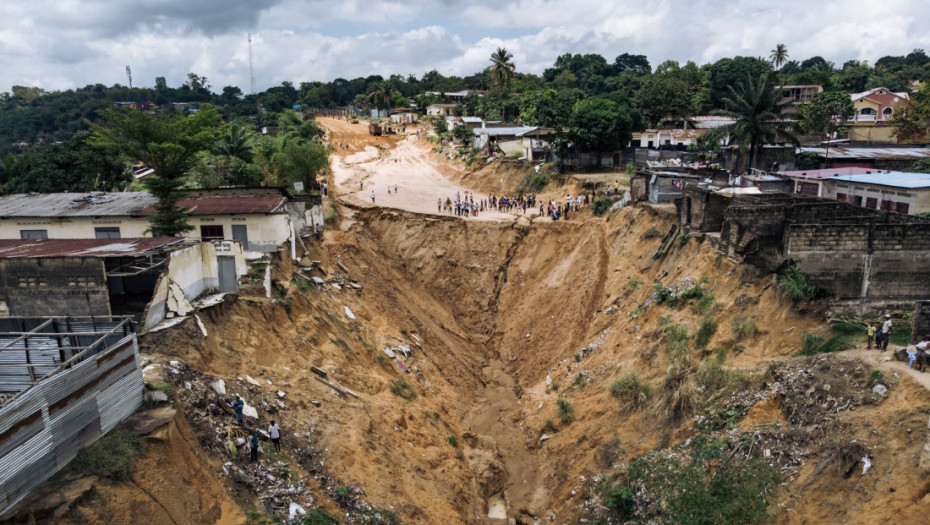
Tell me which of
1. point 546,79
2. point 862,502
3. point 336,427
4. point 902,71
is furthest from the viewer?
point 546,79

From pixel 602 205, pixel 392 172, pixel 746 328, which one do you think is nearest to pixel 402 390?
pixel 746 328

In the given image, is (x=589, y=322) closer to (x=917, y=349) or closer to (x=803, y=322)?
(x=803, y=322)

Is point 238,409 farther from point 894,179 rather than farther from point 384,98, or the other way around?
point 384,98

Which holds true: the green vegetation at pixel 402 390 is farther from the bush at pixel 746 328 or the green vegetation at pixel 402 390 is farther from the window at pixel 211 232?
the bush at pixel 746 328

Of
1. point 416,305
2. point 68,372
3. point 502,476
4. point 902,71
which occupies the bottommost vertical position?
point 502,476

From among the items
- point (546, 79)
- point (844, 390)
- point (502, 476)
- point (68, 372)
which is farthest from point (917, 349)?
point (546, 79)

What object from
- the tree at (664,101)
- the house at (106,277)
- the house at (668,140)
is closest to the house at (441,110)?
the tree at (664,101)
